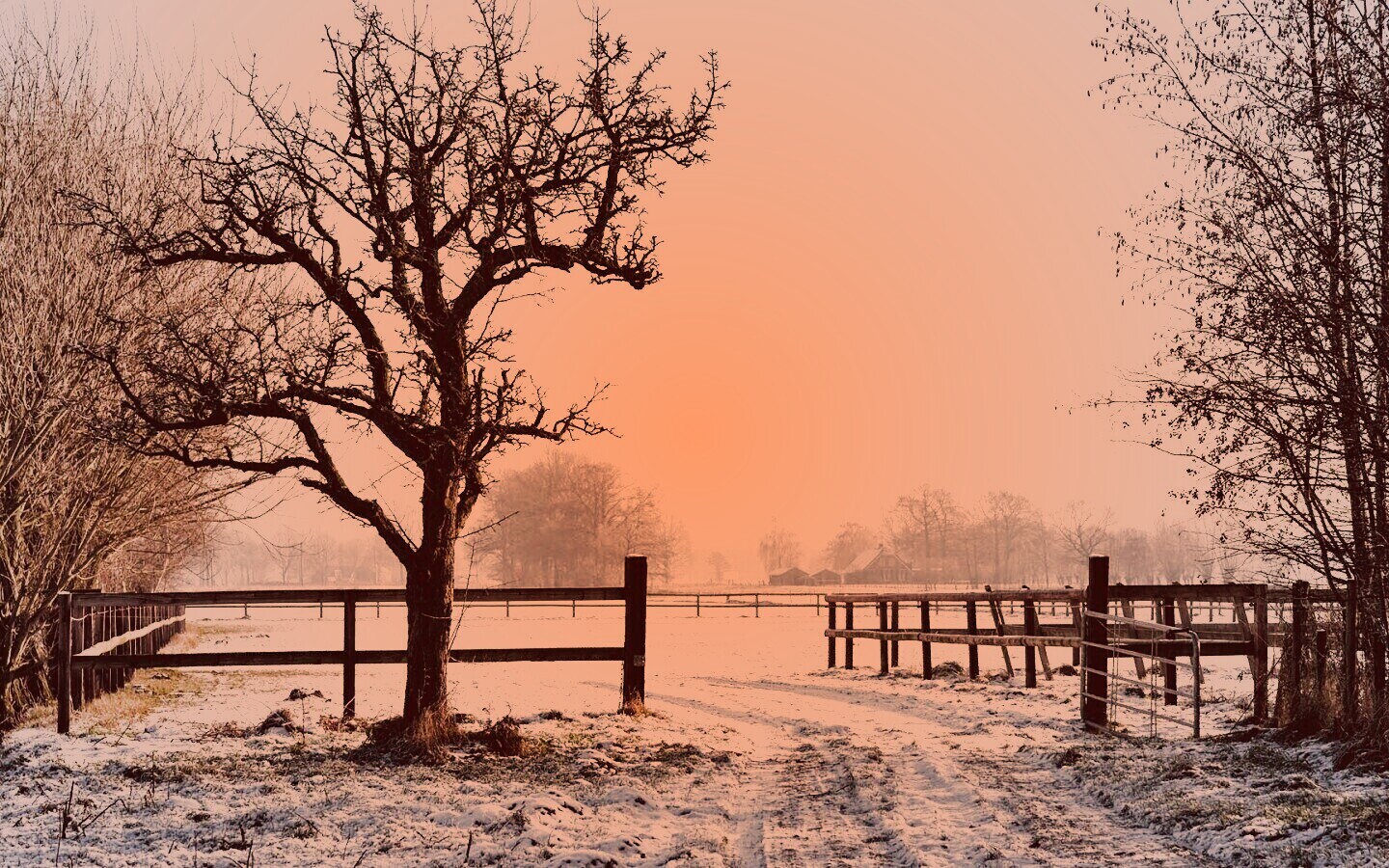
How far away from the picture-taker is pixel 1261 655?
472 inches

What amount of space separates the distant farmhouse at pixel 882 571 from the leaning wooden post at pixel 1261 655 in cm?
11951

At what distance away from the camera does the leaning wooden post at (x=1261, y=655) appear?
11680mm

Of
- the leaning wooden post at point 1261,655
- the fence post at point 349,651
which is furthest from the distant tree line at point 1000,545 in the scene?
the fence post at point 349,651

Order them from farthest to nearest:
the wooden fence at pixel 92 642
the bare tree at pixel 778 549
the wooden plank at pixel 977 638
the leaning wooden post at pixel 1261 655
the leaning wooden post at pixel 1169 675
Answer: the bare tree at pixel 778 549, the wooden plank at pixel 977 638, the leaning wooden post at pixel 1169 675, the wooden fence at pixel 92 642, the leaning wooden post at pixel 1261 655

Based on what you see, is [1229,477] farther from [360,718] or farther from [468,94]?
[360,718]

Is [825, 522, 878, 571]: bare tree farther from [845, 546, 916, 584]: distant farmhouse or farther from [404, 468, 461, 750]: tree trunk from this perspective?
[404, 468, 461, 750]: tree trunk

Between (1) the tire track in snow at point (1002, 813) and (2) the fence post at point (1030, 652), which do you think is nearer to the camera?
(1) the tire track in snow at point (1002, 813)

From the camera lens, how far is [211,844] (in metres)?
7.75

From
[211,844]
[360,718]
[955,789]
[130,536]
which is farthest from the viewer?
[130,536]

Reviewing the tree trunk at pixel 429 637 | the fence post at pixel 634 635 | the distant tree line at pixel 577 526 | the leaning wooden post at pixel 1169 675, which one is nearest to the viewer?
the tree trunk at pixel 429 637

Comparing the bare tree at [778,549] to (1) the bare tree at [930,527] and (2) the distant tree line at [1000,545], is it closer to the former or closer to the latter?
(2) the distant tree line at [1000,545]

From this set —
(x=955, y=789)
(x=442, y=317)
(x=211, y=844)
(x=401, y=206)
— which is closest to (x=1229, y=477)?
(x=955, y=789)

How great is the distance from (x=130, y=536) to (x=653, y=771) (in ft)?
31.0

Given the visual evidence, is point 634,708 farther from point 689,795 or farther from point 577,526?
point 577,526
